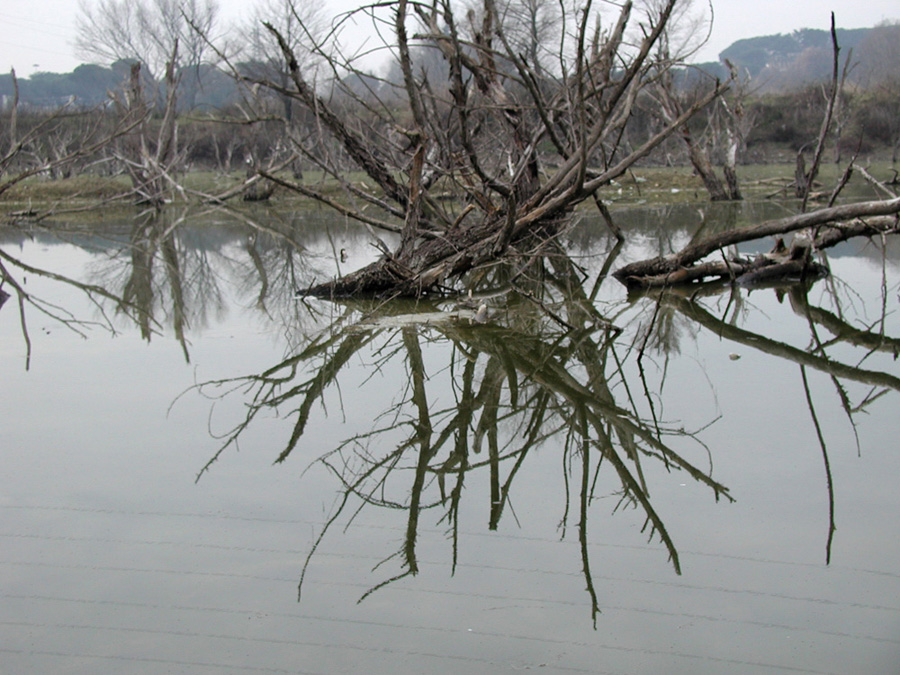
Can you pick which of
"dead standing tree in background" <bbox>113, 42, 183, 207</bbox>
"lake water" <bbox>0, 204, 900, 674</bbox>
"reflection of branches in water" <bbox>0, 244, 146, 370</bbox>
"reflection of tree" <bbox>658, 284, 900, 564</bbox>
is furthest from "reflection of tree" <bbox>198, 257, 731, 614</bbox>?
"dead standing tree in background" <bbox>113, 42, 183, 207</bbox>

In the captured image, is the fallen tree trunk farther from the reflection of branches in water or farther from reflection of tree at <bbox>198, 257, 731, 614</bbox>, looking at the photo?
the reflection of branches in water

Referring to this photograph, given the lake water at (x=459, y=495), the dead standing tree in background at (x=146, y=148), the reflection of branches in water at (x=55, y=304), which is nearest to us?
the lake water at (x=459, y=495)

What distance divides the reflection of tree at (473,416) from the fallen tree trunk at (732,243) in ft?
4.39

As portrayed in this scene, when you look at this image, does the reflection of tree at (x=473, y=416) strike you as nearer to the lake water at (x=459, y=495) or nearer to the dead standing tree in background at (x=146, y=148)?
the lake water at (x=459, y=495)

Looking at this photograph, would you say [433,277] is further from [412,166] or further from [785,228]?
[785,228]

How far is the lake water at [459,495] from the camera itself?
2223mm

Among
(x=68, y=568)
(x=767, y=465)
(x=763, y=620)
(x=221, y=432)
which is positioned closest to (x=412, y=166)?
(x=221, y=432)

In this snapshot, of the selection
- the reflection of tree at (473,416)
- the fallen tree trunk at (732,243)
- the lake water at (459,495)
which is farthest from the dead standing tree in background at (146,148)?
the reflection of tree at (473,416)

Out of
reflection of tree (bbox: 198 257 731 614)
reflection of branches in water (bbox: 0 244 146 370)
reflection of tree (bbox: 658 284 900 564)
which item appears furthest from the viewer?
reflection of branches in water (bbox: 0 244 146 370)

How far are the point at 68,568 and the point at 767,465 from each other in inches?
90.9

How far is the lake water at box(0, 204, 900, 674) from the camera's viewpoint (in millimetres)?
2223

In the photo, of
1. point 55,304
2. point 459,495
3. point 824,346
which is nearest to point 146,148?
point 55,304

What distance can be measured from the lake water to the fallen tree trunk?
2.01 ft

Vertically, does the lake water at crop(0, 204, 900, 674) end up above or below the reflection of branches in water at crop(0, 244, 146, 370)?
above
